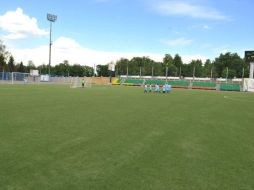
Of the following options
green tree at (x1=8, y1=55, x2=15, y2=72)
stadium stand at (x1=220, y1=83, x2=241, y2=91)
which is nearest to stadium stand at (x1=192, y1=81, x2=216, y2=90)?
stadium stand at (x1=220, y1=83, x2=241, y2=91)

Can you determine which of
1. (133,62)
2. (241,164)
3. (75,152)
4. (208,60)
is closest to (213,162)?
(241,164)

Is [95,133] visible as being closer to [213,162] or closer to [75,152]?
[75,152]

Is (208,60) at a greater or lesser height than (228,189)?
greater

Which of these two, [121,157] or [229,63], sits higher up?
[229,63]

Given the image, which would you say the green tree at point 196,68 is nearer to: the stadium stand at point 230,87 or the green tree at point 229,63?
the green tree at point 229,63

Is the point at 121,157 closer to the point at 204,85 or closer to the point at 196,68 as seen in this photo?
the point at 204,85

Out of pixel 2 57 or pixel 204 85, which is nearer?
pixel 204 85

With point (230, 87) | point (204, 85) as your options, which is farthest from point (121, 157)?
point (204, 85)

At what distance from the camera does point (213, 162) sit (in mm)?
6309

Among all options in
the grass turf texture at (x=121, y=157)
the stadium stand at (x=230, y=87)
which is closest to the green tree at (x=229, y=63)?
the stadium stand at (x=230, y=87)

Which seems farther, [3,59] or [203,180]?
[3,59]

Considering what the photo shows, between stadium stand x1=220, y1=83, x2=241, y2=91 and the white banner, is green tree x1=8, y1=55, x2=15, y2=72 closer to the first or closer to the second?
stadium stand x1=220, y1=83, x2=241, y2=91

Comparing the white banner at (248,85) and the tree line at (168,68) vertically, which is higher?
the tree line at (168,68)

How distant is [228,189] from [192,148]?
109 inches
